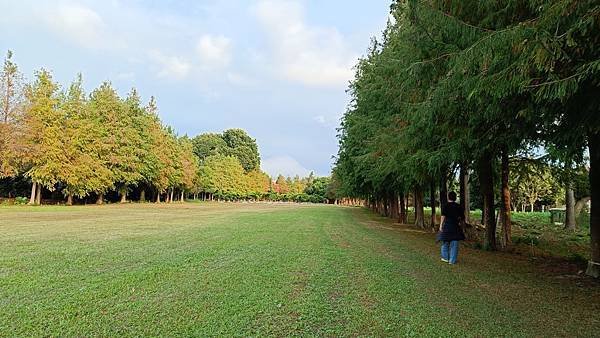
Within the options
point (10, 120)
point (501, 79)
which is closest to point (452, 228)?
point (501, 79)

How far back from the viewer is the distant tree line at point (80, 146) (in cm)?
2864

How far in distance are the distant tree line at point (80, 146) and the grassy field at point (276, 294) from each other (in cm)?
2376

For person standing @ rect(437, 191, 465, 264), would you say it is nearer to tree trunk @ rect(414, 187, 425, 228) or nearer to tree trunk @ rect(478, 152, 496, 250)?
tree trunk @ rect(478, 152, 496, 250)

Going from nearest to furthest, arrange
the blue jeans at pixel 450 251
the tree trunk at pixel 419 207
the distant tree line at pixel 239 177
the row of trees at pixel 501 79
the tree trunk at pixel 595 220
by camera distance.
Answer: the row of trees at pixel 501 79
the tree trunk at pixel 595 220
the blue jeans at pixel 450 251
the tree trunk at pixel 419 207
the distant tree line at pixel 239 177

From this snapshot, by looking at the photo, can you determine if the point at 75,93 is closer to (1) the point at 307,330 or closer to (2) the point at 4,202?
(2) the point at 4,202

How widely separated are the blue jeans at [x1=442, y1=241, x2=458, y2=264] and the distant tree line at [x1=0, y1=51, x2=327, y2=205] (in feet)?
97.4

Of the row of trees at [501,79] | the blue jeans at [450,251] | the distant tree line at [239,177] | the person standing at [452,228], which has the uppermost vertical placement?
the distant tree line at [239,177]

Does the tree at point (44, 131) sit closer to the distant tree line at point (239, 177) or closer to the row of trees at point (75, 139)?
the row of trees at point (75, 139)

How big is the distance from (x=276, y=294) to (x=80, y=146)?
111ft

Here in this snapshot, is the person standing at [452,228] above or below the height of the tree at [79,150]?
below

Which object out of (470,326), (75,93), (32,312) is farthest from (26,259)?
(75,93)

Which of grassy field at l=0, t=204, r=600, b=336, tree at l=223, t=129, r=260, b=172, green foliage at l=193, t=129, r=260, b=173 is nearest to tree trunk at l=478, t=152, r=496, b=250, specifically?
grassy field at l=0, t=204, r=600, b=336

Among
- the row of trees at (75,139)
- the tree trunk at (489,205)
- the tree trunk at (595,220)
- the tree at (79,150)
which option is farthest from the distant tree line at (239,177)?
the tree trunk at (595,220)

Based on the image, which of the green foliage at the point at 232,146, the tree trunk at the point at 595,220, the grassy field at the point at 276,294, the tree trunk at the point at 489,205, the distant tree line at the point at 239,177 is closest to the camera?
the grassy field at the point at 276,294
